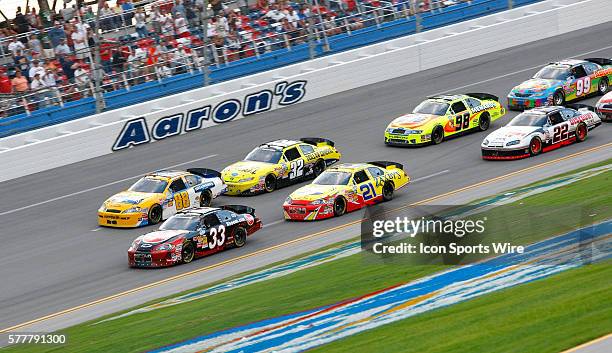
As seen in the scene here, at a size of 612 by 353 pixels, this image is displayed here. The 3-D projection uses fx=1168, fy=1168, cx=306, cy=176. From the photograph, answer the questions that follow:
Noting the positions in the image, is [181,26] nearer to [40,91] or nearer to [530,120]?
[40,91]

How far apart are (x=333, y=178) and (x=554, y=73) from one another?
1235 centimetres

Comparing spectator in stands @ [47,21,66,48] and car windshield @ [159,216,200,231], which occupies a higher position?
spectator in stands @ [47,21,66,48]

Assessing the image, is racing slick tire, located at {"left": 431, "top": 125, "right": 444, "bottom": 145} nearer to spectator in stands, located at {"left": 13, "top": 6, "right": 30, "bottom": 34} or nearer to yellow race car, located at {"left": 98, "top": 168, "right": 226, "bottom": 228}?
yellow race car, located at {"left": 98, "top": 168, "right": 226, "bottom": 228}

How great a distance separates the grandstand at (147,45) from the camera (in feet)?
122

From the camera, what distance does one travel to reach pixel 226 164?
35.7m

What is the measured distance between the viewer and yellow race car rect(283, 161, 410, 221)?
96.3 feet

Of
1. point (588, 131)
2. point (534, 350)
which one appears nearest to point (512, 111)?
point (588, 131)

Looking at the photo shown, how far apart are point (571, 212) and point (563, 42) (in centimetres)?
2387

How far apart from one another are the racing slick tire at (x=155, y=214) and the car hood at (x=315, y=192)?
3.49 metres

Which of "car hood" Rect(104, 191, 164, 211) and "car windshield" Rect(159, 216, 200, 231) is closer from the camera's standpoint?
"car windshield" Rect(159, 216, 200, 231)

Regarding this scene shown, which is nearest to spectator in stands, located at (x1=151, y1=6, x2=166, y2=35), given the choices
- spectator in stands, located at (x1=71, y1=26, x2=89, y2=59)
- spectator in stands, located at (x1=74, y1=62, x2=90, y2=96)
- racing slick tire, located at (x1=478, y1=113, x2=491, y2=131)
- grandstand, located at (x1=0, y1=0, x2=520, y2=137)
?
grandstand, located at (x1=0, y1=0, x2=520, y2=137)

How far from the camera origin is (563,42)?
47750 millimetres

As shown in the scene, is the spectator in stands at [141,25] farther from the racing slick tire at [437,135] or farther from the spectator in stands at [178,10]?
the racing slick tire at [437,135]

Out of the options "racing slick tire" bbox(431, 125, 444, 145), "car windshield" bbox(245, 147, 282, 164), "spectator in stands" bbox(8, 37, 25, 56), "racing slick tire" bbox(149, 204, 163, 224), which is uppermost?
"spectator in stands" bbox(8, 37, 25, 56)
